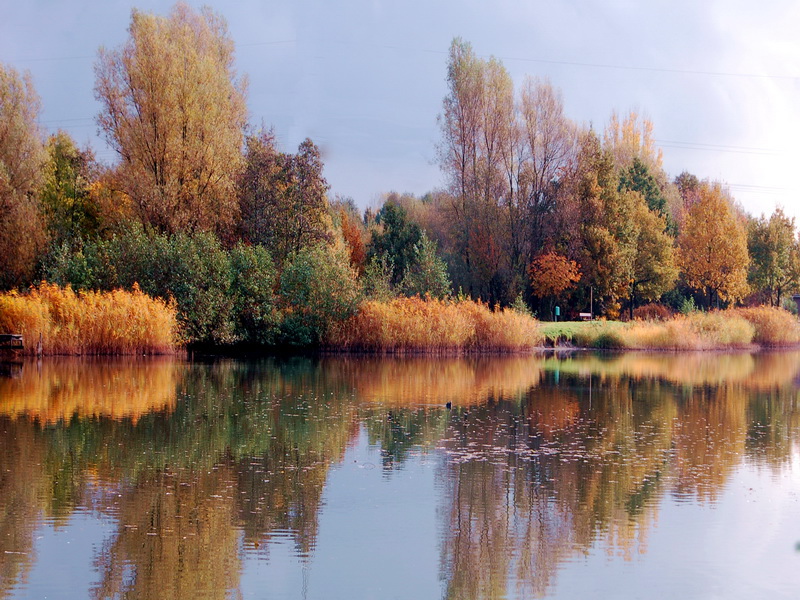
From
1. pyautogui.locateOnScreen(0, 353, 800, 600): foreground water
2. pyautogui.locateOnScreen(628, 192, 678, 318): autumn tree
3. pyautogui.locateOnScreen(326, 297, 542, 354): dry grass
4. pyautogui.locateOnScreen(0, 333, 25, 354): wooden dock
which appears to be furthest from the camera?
pyautogui.locateOnScreen(628, 192, 678, 318): autumn tree

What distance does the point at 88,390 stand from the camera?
69.3 ft

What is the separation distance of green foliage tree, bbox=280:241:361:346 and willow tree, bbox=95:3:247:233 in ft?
17.6

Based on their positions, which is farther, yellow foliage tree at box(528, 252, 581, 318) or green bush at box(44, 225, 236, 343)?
yellow foliage tree at box(528, 252, 581, 318)

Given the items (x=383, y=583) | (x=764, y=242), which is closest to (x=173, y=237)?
(x=383, y=583)

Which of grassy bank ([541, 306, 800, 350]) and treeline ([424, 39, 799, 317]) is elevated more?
treeline ([424, 39, 799, 317])

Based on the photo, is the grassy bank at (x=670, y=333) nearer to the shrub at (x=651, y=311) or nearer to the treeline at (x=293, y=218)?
the treeline at (x=293, y=218)

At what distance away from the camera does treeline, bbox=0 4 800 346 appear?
35.6 metres

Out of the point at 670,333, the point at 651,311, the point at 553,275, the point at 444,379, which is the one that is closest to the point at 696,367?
the point at 670,333

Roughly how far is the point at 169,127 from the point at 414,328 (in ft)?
43.3

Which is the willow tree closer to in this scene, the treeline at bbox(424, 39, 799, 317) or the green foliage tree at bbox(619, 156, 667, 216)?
the treeline at bbox(424, 39, 799, 317)

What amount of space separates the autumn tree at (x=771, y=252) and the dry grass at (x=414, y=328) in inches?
1074

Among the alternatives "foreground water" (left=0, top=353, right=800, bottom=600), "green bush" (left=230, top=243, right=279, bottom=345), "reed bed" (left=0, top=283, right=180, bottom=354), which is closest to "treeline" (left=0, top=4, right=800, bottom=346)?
"green bush" (left=230, top=243, right=279, bottom=345)

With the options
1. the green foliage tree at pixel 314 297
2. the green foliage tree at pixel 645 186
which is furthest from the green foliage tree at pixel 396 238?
the green foliage tree at pixel 314 297

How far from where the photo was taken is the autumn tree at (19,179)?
39281mm
